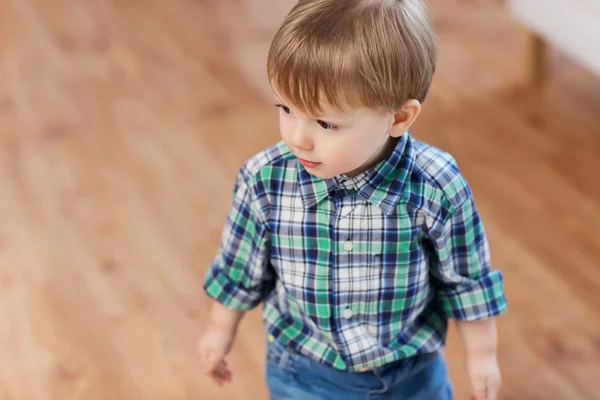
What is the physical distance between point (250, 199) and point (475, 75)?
4.71 ft

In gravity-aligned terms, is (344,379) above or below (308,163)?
below

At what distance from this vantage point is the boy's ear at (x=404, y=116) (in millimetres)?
952

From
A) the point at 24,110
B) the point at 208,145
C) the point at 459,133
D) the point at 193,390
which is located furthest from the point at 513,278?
the point at 24,110

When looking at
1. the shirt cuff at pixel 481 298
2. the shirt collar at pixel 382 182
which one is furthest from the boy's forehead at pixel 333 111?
the shirt cuff at pixel 481 298

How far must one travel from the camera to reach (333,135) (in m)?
0.94

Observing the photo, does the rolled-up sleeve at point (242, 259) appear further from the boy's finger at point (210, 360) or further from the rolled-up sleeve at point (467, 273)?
the rolled-up sleeve at point (467, 273)

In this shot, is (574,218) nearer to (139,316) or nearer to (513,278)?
(513,278)

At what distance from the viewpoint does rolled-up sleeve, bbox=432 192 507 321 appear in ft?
3.48

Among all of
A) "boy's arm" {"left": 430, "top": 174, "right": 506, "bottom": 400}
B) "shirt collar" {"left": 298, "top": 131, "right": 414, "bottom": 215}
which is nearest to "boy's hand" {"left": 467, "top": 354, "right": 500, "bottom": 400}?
"boy's arm" {"left": 430, "top": 174, "right": 506, "bottom": 400}

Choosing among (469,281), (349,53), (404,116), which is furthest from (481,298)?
(349,53)

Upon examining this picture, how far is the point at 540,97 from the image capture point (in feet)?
7.47

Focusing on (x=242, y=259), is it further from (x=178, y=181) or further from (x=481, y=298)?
(x=178, y=181)

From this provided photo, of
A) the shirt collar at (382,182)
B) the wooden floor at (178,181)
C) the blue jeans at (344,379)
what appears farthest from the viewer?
the wooden floor at (178,181)

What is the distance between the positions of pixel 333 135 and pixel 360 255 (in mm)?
182
